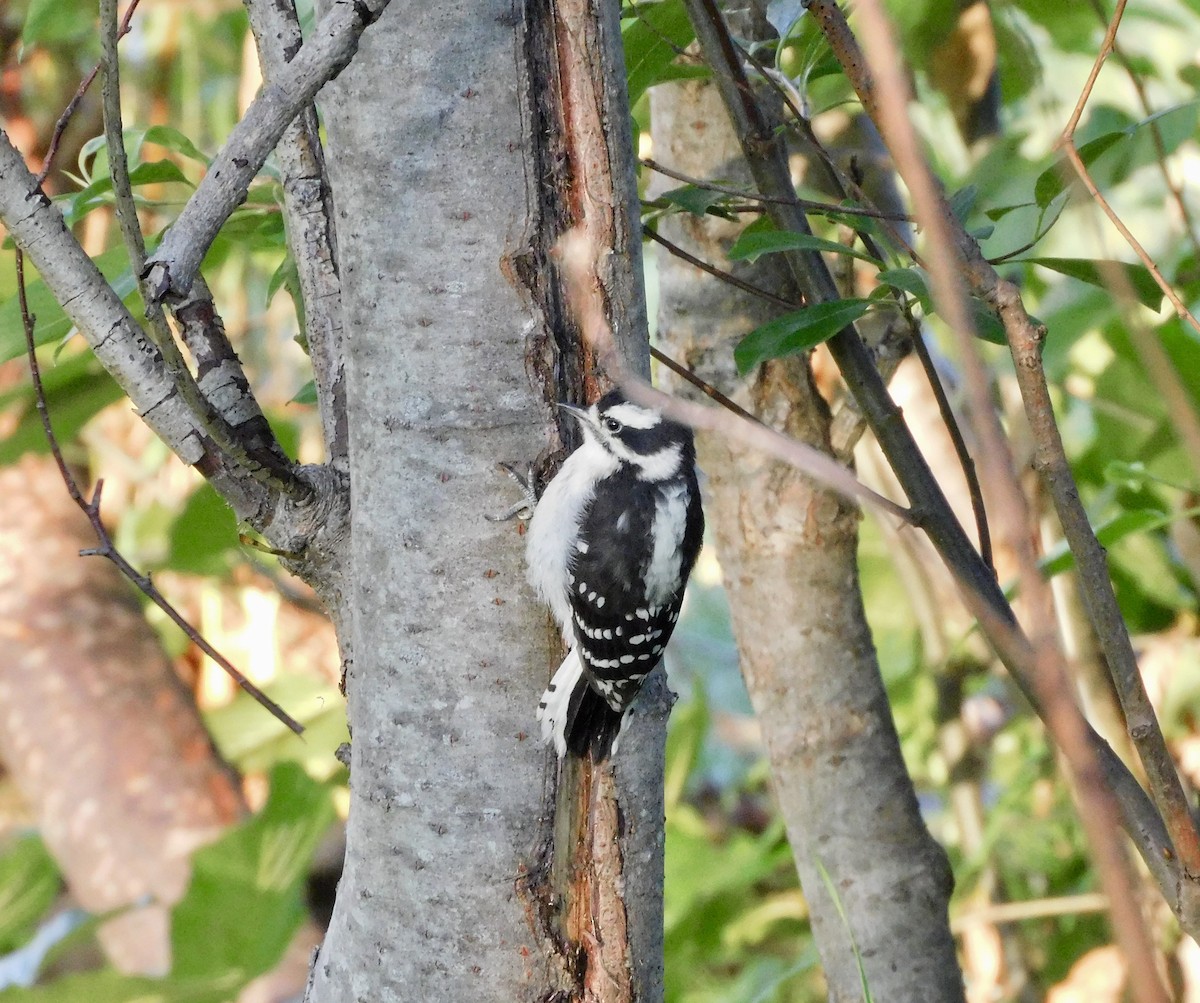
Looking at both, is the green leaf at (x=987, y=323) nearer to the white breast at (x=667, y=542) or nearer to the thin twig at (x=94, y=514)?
the white breast at (x=667, y=542)

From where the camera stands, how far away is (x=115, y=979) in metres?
1.86

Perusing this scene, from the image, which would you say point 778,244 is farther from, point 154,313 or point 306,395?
point 306,395

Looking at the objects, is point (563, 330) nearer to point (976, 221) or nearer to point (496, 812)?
point (496, 812)

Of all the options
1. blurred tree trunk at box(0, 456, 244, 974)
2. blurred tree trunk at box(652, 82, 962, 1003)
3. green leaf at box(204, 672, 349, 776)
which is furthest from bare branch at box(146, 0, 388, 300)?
blurred tree trunk at box(0, 456, 244, 974)

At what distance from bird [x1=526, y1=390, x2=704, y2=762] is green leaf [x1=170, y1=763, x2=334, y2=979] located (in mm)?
826

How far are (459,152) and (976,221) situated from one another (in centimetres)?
162

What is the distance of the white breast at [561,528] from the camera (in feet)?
3.69

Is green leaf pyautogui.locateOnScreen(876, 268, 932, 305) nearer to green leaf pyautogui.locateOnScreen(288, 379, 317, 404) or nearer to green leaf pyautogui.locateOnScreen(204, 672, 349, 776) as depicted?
green leaf pyautogui.locateOnScreen(288, 379, 317, 404)

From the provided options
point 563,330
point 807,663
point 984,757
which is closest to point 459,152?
point 563,330

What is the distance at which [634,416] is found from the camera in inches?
64.6

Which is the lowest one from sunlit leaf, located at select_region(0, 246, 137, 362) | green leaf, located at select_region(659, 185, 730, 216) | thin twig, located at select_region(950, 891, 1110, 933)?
thin twig, located at select_region(950, 891, 1110, 933)

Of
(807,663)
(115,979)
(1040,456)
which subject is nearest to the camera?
(1040,456)

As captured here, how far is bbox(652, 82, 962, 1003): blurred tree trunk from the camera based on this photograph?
1510mm

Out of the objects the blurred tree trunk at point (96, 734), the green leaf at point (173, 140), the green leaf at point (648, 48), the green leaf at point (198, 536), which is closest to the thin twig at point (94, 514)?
the green leaf at point (173, 140)
